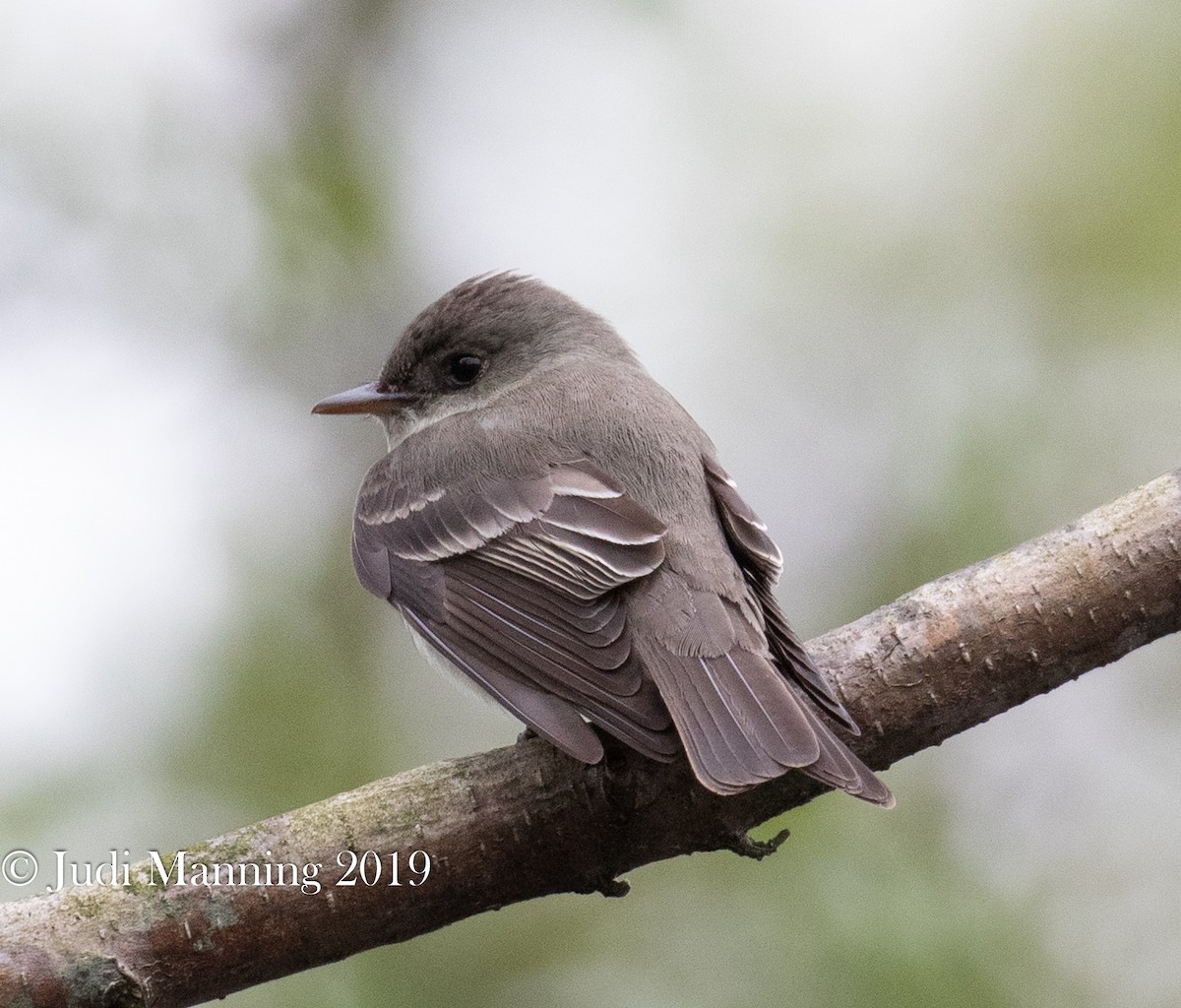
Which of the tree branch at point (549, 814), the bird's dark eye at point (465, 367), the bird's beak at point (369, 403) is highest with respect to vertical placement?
the bird's dark eye at point (465, 367)

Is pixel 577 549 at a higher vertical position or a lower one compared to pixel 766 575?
higher

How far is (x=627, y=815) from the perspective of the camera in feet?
11.9

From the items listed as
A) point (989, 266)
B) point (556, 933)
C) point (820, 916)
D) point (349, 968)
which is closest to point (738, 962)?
point (820, 916)

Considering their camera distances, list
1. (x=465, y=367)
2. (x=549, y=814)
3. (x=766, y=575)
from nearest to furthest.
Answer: (x=549, y=814)
(x=766, y=575)
(x=465, y=367)

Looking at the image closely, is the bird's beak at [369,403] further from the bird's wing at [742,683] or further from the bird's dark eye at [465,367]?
the bird's wing at [742,683]

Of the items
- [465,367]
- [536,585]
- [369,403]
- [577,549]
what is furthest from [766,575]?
[369,403]

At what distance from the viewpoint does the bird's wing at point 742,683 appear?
10.9 ft

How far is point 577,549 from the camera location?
13.3 feet

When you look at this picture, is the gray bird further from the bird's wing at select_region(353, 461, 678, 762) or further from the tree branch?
the tree branch

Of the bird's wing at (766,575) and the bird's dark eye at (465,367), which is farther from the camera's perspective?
the bird's dark eye at (465,367)

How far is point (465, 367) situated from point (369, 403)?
0.41 meters

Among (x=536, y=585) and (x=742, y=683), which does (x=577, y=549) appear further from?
(x=742, y=683)

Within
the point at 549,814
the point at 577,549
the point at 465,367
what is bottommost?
the point at 549,814

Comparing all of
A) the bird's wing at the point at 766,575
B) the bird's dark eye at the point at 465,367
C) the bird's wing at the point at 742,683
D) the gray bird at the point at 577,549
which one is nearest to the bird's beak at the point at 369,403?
the gray bird at the point at 577,549
